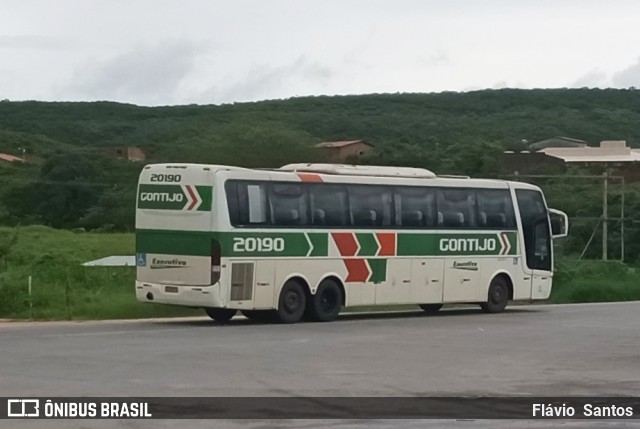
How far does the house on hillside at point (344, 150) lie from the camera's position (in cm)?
5009

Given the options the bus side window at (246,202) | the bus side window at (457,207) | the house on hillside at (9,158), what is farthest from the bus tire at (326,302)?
the house on hillside at (9,158)

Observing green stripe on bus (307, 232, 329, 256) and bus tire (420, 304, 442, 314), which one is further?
bus tire (420, 304, 442, 314)

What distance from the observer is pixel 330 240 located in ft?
88.4

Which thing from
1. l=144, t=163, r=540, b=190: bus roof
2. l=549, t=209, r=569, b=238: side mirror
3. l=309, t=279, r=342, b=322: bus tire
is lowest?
l=309, t=279, r=342, b=322: bus tire

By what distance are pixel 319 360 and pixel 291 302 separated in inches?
321

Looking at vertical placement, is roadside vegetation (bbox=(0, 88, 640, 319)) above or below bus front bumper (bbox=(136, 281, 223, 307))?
above

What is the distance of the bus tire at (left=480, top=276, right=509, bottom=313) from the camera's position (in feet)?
102

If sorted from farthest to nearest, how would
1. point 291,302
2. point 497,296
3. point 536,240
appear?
point 536,240 < point 497,296 < point 291,302

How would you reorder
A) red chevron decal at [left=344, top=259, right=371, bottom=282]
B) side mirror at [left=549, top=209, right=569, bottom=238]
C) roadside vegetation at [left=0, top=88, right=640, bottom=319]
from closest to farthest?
red chevron decal at [left=344, top=259, right=371, bottom=282] → side mirror at [left=549, top=209, right=569, bottom=238] → roadside vegetation at [left=0, top=88, right=640, bottom=319]

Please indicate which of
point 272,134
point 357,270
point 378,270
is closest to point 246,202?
point 357,270

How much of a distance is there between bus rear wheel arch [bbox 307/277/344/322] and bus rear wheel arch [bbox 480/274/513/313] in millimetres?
4984

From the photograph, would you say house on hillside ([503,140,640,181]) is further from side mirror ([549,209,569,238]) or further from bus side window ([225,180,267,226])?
bus side window ([225,180,267,226])

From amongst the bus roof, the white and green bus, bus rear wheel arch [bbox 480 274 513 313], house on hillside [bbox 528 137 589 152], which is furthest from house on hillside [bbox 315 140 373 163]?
house on hillside [bbox 528 137 589 152]

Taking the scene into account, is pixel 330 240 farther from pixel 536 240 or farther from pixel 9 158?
pixel 9 158
